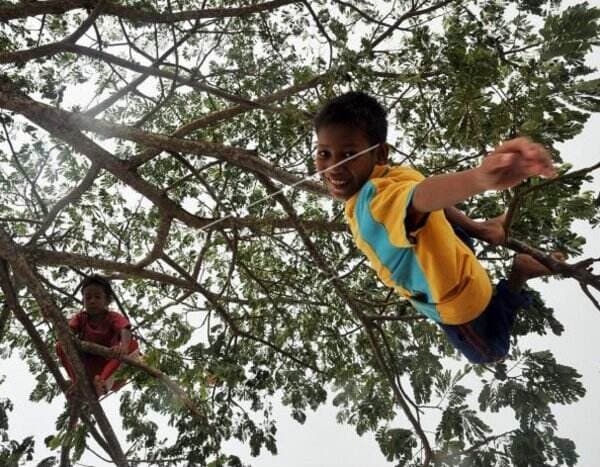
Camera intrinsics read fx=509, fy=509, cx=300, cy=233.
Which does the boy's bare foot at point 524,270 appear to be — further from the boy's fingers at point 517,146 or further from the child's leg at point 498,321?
Answer: the boy's fingers at point 517,146

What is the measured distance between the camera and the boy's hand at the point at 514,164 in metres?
0.95

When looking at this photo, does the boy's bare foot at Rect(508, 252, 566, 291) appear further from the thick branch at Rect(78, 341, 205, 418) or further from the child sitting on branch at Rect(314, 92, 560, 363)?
the thick branch at Rect(78, 341, 205, 418)

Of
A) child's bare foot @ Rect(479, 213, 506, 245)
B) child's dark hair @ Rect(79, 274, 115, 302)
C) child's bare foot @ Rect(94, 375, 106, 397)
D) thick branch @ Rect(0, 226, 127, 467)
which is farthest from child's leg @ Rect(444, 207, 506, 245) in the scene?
child's dark hair @ Rect(79, 274, 115, 302)

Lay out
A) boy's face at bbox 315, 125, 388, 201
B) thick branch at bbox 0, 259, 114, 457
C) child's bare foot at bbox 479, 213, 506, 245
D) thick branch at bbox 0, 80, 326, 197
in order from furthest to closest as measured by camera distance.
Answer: thick branch at bbox 0, 259, 114, 457 → thick branch at bbox 0, 80, 326, 197 → child's bare foot at bbox 479, 213, 506, 245 → boy's face at bbox 315, 125, 388, 201

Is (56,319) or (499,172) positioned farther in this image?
(56,319)

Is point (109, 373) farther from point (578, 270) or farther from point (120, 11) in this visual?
point (578, 270)

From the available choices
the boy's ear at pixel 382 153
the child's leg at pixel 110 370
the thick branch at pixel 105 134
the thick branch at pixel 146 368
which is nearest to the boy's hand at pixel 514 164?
the boy's ear at pixel 382 153

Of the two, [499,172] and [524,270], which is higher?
[524,270]

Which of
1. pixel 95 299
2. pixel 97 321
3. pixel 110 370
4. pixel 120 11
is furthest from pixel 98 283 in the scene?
pixel 120 11

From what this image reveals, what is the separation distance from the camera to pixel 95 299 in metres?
3.60

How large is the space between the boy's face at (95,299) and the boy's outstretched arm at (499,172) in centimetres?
312

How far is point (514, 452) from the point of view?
Answer: 6.64 feet

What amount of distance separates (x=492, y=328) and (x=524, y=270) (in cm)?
23

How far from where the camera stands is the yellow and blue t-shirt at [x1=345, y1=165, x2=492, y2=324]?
1.22 meters
